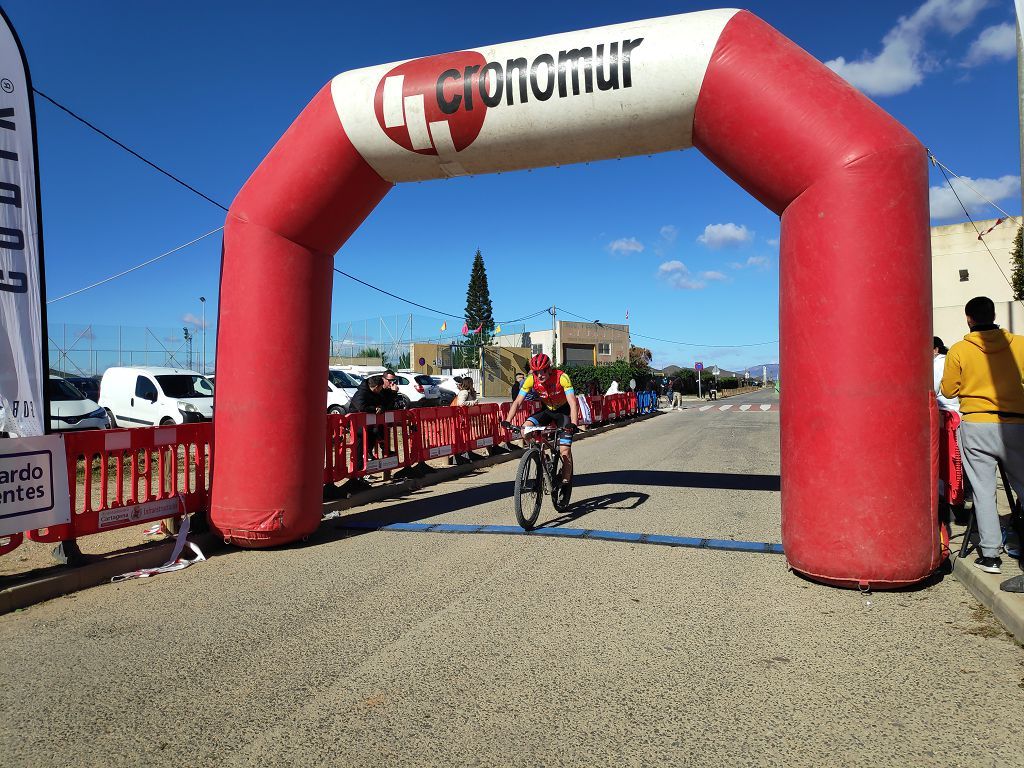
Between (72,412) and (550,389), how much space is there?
9.93m

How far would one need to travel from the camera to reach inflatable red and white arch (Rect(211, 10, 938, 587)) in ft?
14.9

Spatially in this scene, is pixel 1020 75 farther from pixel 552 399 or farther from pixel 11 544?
pixel 11 544

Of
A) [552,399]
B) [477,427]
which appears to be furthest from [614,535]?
[477,427]

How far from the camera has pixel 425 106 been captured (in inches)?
236

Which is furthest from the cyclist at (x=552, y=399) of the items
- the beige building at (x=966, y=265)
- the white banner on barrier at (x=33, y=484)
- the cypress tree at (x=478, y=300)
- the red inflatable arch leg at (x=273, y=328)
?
the cypress tree at (x=478, y=300)

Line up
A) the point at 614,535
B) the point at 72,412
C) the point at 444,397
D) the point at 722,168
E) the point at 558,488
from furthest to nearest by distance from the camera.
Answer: the point at 444,397
the point at 72,412
the point at 558,488
the point at 614,535
the point at 722,168

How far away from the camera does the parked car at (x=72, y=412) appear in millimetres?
12172

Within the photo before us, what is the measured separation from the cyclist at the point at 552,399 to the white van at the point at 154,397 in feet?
33.6

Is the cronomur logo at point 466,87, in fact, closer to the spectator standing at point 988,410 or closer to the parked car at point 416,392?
the spectator standing at point 988,410

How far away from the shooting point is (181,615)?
446cm

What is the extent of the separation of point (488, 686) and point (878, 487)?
9.84 feet

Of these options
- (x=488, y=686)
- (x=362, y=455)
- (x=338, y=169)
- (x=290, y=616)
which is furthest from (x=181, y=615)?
(x=362, y=455)

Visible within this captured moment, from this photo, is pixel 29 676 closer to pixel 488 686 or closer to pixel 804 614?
pixel 488 686

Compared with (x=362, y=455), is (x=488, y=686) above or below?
below
